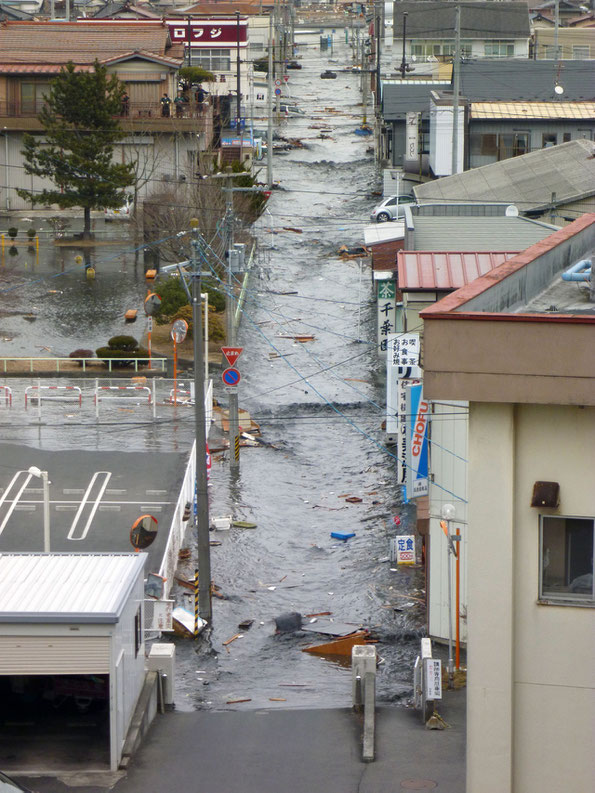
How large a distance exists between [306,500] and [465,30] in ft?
184

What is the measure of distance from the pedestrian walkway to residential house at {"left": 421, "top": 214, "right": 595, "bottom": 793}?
4.04m

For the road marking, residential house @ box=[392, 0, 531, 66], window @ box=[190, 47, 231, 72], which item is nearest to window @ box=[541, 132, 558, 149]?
window @ box=[190, 47, 231, 72]

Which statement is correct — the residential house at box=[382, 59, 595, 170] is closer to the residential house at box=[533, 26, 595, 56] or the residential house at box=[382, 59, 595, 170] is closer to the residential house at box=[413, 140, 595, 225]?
the residential house at box=[413, 140, 595, 225]

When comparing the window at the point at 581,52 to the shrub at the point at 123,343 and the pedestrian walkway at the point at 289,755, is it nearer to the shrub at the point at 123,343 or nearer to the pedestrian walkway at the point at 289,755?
the shrub at the point at 123,343

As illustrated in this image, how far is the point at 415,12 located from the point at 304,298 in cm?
3877

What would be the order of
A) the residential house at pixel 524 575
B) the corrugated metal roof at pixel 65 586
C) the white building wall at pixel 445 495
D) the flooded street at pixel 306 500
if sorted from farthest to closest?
the flooded street at pixel 306 500
the white building wall at pixel 445 495
the corrugated metal roof at pixel 65 586
the residential house at pixel 524 575

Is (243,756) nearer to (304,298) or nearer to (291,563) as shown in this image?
(291,563)

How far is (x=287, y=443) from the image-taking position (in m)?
30.3

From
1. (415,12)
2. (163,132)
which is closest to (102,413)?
(163,132)

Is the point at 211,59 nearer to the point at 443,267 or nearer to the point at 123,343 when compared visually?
the point at 123,343

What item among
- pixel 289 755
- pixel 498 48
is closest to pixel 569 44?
pixel 498 48

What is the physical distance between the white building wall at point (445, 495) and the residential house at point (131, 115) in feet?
100.0

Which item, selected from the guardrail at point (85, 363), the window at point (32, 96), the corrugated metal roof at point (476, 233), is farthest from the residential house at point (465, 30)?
the corrugated metal roof at point (476, 233)

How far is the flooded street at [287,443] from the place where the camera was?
19047 mm
